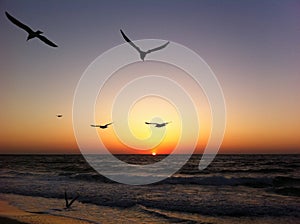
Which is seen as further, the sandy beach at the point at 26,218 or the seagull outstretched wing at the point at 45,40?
the sandy beach at the point at 26,218

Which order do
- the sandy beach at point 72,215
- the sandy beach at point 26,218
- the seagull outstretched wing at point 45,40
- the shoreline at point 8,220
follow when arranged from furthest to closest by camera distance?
1. the sandy beach at point 72,215
2. the sandy beach at point 26,218
3. the shoreline at point 8,220
4. the seagull outstretched wing at point 45,40

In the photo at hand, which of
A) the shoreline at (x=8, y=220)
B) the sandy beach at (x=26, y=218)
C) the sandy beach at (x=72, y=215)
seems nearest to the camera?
the shoreline at (x=8, y=220)

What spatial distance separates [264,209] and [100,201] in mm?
7223

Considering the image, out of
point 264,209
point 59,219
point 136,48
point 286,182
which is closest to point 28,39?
point 136,48

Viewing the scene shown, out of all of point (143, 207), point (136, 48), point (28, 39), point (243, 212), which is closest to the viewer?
point (28, 39)

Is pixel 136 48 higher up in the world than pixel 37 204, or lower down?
higher up

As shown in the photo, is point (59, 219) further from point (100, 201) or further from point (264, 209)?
point (264, 209)

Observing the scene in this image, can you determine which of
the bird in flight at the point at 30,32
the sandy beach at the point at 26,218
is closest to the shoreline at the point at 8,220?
the sandy beach at the point at 26,218

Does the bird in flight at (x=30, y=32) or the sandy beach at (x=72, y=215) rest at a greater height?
the bird in flight at (x=30, y=32)

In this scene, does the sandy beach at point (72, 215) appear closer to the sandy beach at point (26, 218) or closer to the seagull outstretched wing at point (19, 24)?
the sandy beach at point (26, 218)

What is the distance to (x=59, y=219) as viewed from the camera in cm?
1191

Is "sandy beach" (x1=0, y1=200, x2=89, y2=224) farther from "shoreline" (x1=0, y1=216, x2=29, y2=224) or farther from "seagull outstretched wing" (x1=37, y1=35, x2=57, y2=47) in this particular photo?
"seagull outstretched wing" (x1=37, y1=35, x2=57, y2=47)

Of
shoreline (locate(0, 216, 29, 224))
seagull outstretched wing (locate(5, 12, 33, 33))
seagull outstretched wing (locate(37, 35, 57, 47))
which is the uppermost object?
seagull outstretched wing (locate(5, 12, 33, 33))

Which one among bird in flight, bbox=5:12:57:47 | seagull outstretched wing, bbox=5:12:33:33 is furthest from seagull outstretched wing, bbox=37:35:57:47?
seagull outstretched wing, bbox=5:12:33:33
